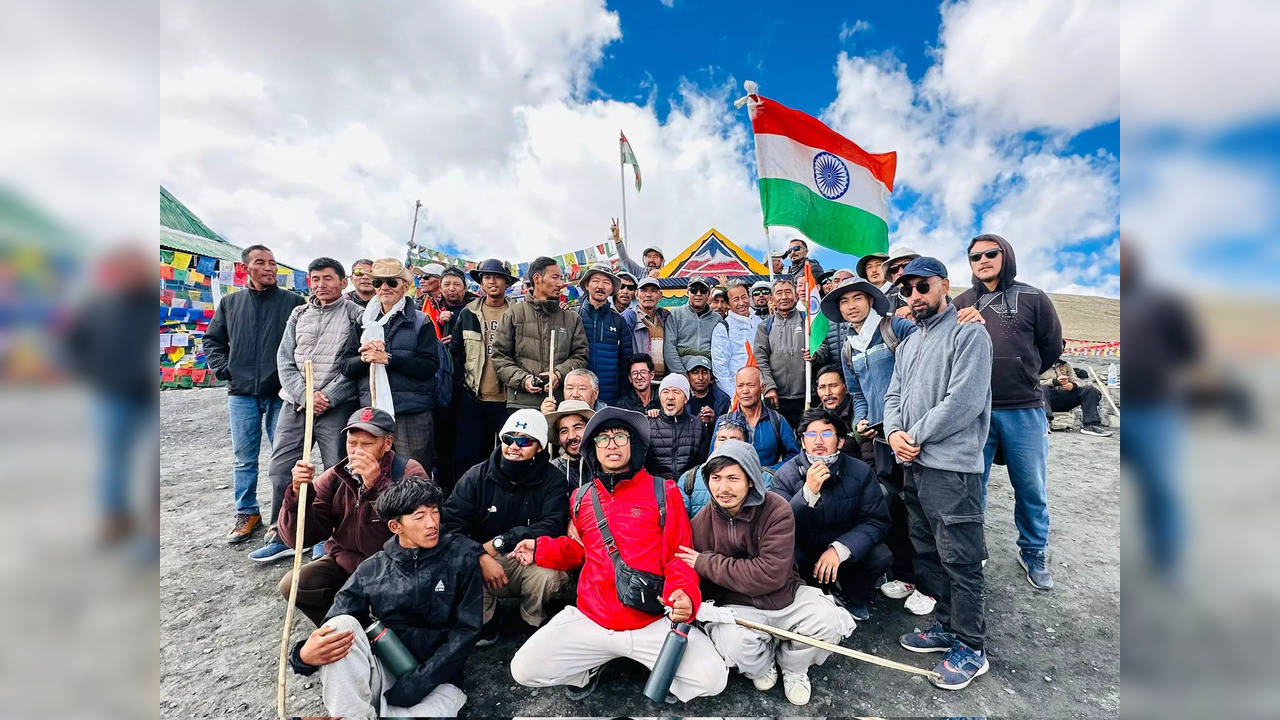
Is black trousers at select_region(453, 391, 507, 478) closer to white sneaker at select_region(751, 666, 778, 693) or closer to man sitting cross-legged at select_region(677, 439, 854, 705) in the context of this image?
man sitting cross-legged at select_region(677, 439, 854, 705)

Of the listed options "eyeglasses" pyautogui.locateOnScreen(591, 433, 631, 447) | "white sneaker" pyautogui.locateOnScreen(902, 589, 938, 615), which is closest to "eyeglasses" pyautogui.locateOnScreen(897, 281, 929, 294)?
"eyeglasses" pyautogui.locateOnScreen(591, 433, 631, 447)

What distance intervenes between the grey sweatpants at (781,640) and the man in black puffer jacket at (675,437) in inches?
65.7

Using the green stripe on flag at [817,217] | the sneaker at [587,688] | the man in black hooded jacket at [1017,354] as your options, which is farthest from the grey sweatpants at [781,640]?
the green stripe on flag at [817,217]

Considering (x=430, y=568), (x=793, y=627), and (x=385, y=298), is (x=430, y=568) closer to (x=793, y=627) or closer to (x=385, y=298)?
(x=793, y=627)

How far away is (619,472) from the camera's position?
11.3ft

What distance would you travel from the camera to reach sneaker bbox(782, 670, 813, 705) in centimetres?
293

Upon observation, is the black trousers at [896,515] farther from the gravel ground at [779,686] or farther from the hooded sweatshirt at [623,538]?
the hooded sweatshirt at [623,538]

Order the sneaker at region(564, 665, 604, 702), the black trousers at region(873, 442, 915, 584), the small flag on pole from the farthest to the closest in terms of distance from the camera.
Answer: the small flag on pole < the black trousers at region(873, 442, 915, 584) < the sneaker at region(564, 665, 604, 702)

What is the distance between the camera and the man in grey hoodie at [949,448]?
9.86 feet
